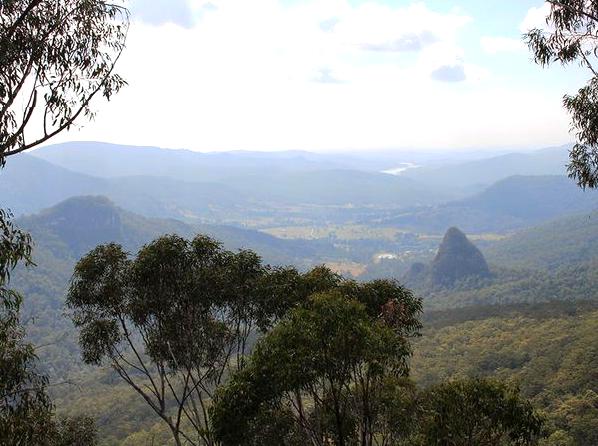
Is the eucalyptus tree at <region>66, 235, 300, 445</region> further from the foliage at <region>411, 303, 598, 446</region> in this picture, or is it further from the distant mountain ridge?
the distant mountain ridge

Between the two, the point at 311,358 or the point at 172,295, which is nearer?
the point at 311,358

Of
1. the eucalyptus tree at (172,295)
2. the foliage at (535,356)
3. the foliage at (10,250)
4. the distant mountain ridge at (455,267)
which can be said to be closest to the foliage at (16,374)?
the foliage at (10,250)

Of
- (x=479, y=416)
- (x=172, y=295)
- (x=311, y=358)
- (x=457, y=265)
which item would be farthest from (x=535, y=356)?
(x=457, y=265)

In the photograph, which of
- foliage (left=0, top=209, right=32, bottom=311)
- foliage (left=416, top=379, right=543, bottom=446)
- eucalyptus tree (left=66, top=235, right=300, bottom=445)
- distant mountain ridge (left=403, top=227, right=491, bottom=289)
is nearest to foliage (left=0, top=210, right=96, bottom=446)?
foliage (left=0, top=209, right=32, bottom=311)

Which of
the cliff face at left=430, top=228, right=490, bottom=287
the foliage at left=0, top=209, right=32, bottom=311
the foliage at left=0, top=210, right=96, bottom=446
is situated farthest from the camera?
the cliff face at left=430, top=228, right=490, bottom=287

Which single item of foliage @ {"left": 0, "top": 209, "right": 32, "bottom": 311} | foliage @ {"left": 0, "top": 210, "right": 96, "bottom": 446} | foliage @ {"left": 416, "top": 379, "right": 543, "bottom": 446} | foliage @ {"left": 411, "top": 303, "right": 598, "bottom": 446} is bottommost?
foliage @ {"left": 411, "top": 303, "right": 598, "bottom": 446}

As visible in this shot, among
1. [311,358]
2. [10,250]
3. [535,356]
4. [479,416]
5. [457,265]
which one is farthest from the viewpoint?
[457,265]

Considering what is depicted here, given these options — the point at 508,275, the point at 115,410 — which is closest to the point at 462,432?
the point at 115,410

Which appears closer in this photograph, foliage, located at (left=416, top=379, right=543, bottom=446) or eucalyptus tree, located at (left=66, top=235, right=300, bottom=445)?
foliage, located at (left=416, top=379, right=543, bottom=446)

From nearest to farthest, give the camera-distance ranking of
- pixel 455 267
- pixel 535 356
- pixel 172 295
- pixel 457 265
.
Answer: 1. pixel 172 295
2. pixel 535 356
3. pixel 457 265
4. pixel 455 267

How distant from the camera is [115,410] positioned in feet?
260

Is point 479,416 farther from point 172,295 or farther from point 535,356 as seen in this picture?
point 535,356

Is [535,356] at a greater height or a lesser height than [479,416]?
lesser

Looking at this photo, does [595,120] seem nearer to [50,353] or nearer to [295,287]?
[295,287]
